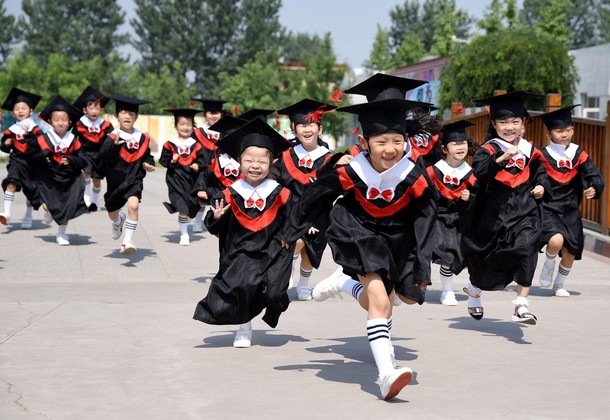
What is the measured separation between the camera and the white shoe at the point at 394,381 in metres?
6.45

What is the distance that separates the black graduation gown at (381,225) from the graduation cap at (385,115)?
241mm

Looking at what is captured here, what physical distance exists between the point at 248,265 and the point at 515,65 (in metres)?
26.9

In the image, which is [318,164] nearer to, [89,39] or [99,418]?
[99,418]

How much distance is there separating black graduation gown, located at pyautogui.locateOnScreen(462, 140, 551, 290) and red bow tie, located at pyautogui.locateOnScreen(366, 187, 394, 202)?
2.31 metres

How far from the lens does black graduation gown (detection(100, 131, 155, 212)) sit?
1473 centimetres

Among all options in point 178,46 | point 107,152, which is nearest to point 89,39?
point 178,46

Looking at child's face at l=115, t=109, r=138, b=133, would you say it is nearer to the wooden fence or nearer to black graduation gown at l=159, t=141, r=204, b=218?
black graduation gown at l=159, t=141, r=204, b=218

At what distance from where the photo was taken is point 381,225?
24.3 ft

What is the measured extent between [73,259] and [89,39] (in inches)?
3118

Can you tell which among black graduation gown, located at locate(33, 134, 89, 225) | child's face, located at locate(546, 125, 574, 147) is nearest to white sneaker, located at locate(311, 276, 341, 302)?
child's face, located at locate(546, 125, 574, 147)

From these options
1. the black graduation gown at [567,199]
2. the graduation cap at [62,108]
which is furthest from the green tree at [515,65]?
the black graduation gown at [567,199]

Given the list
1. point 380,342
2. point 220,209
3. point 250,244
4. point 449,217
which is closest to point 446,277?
point 449,217

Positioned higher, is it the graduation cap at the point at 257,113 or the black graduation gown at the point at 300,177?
the graduation cap at the point at 257,113

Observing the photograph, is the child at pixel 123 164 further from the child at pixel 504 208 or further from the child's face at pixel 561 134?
the child at pixel 504 208
